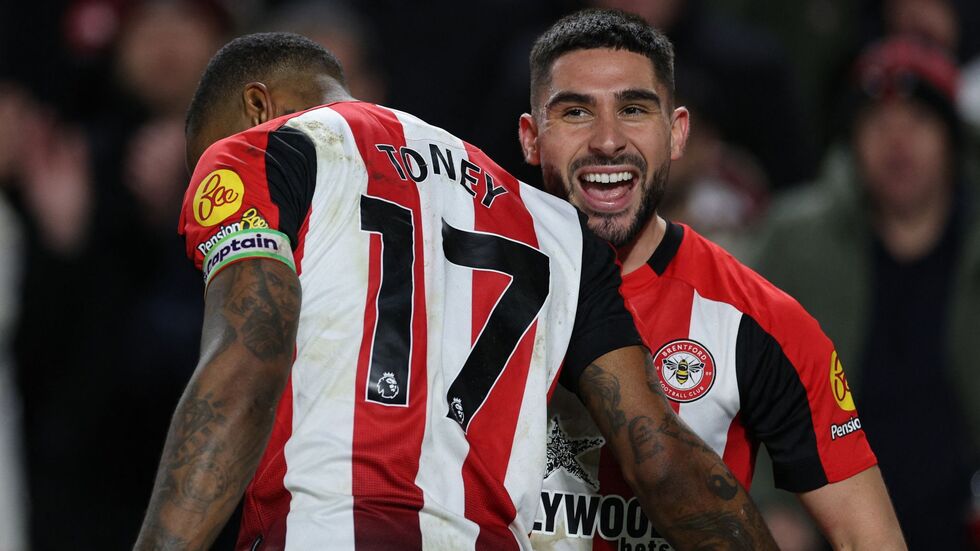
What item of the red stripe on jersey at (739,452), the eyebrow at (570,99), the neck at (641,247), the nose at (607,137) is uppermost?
the eyebrow at (570,99)

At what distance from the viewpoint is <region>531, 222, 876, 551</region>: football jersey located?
3762 millimetres

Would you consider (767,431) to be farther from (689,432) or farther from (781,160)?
(781,160)

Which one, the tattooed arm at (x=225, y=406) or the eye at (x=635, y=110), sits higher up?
the eye at (x=635, y=110)

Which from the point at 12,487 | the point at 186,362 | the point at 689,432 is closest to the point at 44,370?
the point at 12,487

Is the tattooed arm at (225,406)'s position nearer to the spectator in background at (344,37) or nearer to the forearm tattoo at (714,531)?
the forearm tattoo at (714,531)

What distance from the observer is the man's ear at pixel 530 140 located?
4102mm

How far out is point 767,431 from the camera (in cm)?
381

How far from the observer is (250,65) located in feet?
11.6

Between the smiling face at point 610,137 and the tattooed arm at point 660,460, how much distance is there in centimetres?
68

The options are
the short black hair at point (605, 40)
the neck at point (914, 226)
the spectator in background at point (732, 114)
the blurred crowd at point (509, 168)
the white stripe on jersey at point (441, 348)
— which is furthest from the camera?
the spectator in background at point (732, 114)

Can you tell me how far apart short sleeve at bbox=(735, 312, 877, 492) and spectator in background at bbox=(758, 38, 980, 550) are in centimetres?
176

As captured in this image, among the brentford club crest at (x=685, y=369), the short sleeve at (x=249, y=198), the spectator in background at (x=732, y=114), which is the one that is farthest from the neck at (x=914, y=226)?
the short sleeve at (x=249, y=198)

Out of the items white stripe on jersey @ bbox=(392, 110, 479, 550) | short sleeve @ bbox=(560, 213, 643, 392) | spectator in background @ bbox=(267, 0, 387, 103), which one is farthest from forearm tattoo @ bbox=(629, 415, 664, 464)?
spectator in background @ bbox=(267, 0, 387, 103)

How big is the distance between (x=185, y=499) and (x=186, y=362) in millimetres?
3773
